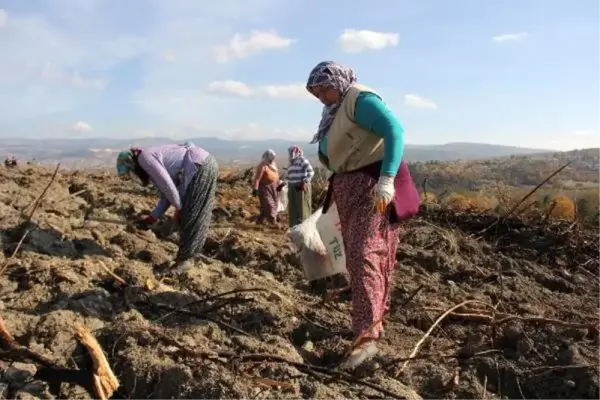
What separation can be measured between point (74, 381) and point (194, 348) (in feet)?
1.72

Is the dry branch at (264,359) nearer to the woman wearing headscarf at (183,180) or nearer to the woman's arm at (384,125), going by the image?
the woman's arm at (384,125)

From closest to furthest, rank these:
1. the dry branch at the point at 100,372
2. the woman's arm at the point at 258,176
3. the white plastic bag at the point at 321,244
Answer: the dry branch at the point at 100,372 → the white plastic bag at the point at 321,244 → the woman's arm at the point at 258,176

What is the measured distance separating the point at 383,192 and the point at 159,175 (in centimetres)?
200

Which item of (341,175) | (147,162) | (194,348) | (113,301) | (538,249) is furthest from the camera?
(538,249)

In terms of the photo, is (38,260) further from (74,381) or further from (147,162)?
(74,381)

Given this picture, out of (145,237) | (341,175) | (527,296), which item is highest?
(341,175)

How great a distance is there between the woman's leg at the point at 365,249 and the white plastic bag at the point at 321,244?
0.40 meters

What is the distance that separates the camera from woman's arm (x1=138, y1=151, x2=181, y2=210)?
4000mm

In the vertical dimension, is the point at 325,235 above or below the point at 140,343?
above

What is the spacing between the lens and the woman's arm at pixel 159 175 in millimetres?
4000

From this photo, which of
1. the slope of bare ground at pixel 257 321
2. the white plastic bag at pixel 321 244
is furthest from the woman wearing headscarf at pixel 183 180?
the white plastic bag at pixel 321 244

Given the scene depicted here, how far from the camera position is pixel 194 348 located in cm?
250

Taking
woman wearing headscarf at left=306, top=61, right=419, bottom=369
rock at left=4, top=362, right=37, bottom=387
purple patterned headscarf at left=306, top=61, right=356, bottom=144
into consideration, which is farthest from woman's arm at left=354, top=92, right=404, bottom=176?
rock at left=4, top=362, right=37, bottom=387

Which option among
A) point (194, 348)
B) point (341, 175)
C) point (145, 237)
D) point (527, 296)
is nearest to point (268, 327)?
point (194, 348)
